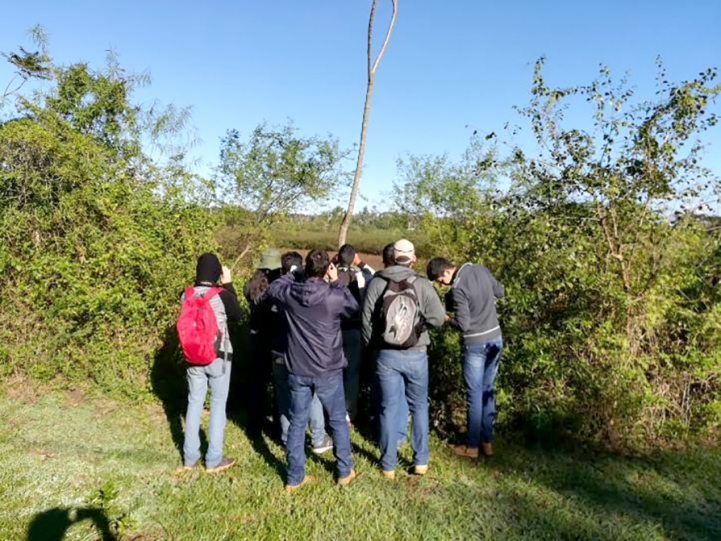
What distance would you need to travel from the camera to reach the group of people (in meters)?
3.60

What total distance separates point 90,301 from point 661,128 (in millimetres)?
5952

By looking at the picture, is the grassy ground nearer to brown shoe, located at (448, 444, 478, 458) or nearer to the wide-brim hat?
brown shoe, located at (448, 444, 478, 458)

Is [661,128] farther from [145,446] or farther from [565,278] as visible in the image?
[145,446]

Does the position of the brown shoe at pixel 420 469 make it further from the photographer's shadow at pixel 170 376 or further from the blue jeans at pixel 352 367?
the photographer's shadow at pixel 170 376

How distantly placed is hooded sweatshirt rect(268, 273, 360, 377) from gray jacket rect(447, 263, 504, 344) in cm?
100

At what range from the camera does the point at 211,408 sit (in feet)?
13.0

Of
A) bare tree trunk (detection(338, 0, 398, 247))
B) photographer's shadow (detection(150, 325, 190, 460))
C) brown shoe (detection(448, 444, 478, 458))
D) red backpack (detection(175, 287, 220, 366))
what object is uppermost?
bare tree trunk (detection(338, 0, 398, 247))

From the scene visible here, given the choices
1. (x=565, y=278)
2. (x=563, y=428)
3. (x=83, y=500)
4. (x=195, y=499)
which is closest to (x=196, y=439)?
(x=195, y=499)

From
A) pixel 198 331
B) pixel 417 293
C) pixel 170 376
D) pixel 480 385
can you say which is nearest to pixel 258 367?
→ pixel 198 331

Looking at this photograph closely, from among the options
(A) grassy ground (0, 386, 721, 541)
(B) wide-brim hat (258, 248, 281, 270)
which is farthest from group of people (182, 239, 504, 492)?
(B) wide-brim hat (258, 248, 281, 270)

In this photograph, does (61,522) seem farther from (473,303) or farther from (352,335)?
(473,303)

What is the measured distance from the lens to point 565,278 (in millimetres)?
4617

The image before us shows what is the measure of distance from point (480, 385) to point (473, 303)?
69 cm

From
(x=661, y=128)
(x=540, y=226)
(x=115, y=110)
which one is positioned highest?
(x=115, y=110)
